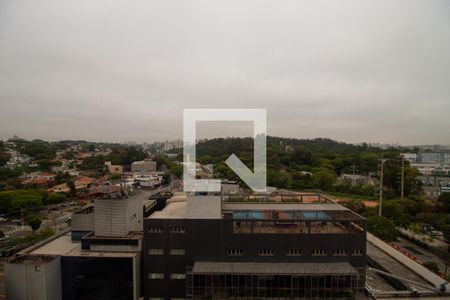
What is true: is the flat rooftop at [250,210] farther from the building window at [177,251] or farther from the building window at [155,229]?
the building window at [177,251]

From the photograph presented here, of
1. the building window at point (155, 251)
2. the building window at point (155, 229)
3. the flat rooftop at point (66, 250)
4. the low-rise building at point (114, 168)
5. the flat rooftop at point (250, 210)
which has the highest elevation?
the flat rooftop at point (250, 210)

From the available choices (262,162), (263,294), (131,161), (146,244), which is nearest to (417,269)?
(263,294)

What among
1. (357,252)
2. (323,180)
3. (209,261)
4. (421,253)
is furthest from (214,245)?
(323,180)

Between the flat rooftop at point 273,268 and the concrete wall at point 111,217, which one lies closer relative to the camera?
the flat rooftop at point 273,268

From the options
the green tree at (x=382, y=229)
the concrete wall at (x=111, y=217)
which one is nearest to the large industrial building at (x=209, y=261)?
the concrete wall at (x=111, y=217)

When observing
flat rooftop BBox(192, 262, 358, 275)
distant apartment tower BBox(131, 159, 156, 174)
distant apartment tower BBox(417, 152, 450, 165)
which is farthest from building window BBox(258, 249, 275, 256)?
distant apartment tower BBox(417, 152, 450, 165)

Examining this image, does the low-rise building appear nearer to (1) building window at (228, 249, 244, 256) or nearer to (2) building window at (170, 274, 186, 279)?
(2) building window at (170, 274, 186, 279)

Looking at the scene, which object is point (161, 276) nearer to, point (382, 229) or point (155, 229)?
point (155, 229)
